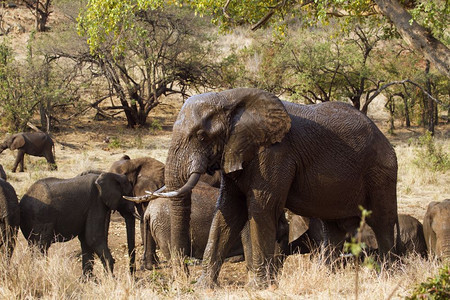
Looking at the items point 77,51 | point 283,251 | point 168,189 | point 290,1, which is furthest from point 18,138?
point 168,189

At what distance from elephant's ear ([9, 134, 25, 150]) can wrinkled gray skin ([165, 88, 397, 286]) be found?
11.9 metres

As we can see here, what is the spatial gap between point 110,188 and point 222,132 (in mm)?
2813

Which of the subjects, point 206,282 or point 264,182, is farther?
point 206,282

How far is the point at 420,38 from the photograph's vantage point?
784cm

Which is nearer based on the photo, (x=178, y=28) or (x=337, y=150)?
(x=337, y=150)

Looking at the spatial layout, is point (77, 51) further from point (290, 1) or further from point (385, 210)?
point (385, 210)

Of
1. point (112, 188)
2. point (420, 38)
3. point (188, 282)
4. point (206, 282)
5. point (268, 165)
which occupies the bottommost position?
point (206, 282)

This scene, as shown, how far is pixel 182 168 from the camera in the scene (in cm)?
591

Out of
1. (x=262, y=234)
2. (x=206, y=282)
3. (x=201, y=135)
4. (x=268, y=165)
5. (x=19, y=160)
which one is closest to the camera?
(x=201, y=135)

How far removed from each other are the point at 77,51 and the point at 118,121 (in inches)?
131

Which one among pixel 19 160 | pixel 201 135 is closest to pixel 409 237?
pixel 201 135

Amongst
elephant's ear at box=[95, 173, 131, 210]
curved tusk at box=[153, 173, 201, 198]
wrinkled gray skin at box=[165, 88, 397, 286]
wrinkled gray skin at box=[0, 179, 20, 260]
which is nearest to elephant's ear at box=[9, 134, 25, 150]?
elephant's ear at box=[95, 173, 131, 210]

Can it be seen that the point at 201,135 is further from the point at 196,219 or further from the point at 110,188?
the point at 110,188

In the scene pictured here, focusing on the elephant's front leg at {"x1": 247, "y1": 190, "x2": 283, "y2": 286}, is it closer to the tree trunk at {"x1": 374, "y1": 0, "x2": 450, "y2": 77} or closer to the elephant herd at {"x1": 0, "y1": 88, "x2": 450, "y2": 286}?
the elephant herd at {"x1": 0, "y1": 88, "x2": 450, "y2": 286}
